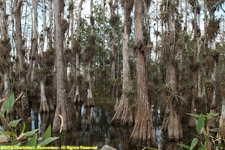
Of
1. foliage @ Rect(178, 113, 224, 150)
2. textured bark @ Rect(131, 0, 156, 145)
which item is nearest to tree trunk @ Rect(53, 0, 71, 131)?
textured bark @ Rect(131, 0, 156, 145)

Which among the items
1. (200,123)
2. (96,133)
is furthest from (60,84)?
(200,123)

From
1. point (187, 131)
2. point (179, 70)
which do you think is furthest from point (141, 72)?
point (179, 70)

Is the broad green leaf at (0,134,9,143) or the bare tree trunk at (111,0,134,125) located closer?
the broad green leaf at (0,134,9,143)

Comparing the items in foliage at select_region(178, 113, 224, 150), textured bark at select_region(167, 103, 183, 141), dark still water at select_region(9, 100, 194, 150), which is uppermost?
foliage at select_region(178, 113, 224, 150)

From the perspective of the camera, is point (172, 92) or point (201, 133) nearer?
point (201, 133)

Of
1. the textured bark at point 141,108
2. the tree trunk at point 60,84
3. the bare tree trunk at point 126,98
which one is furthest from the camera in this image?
the bare tree trunk at point 126,98

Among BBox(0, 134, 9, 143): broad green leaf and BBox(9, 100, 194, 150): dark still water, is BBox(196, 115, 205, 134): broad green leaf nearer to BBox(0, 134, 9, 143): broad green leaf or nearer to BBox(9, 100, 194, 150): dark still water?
BBox(0, 134, 9, 143): broad green leaf

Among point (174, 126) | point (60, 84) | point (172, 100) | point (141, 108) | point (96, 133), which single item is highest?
point (60, 84)

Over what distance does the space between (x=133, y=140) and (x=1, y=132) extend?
7.13m

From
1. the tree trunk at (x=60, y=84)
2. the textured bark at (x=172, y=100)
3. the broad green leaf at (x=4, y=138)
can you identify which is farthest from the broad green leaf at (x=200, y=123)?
the tree trunk at (x=60, y=84)

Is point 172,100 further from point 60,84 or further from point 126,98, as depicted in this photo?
point 60,84

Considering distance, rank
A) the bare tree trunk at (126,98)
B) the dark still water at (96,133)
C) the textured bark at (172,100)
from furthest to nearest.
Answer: the bare tree trunk at (126,98) < the textured bark at (172,100) < the dark still water at (96,133)

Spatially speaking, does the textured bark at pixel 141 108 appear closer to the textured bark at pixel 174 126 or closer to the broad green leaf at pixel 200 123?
the textured bark at pixel 174 126

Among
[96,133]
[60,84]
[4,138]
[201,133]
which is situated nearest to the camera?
[4,138]
